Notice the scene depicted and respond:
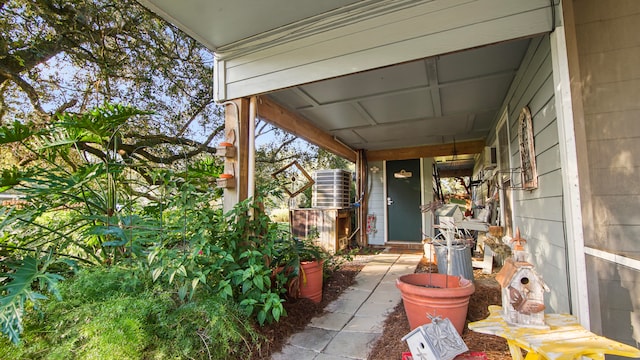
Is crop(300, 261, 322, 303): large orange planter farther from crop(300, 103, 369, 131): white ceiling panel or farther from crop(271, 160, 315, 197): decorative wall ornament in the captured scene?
crop(300, 103, 369, 131): white ceiling panel

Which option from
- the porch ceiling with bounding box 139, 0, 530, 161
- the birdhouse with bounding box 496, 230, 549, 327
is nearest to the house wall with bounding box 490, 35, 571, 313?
the porch ceiling with bounding box 139, 0, 530, 161

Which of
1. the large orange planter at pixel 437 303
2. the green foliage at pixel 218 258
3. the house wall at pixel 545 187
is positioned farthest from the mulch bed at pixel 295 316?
the house wall at pixel 545 187

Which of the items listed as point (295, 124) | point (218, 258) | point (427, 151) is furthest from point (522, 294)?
point (427, 151)

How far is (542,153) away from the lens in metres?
1.94

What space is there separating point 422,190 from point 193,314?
5293 millimetres

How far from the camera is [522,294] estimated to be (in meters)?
1.23

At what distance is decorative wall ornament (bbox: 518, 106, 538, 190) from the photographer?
2.10m

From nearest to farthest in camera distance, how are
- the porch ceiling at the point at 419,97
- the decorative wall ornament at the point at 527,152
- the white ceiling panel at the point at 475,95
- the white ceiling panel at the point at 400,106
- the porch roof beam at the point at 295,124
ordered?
the decorative wall ornament at the point at 527,152 < the porch ceiling at the point at 419,97 < the white ceiling panel at the point at 475,95 < the porch roof beam at the point at 295,124 < the white ceiling panel at the point at 400,106

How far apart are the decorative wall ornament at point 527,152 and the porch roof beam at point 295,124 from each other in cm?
231

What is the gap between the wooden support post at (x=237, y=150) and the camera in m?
2.44

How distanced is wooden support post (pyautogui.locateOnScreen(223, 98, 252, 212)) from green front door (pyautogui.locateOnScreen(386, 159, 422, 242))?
4.25m

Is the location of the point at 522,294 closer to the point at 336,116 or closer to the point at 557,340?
the point at 557,340

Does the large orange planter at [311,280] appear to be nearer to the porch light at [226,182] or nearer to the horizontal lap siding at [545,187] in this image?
the porch light at [226,182]

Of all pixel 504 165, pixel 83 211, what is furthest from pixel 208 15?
pixel 504 165
